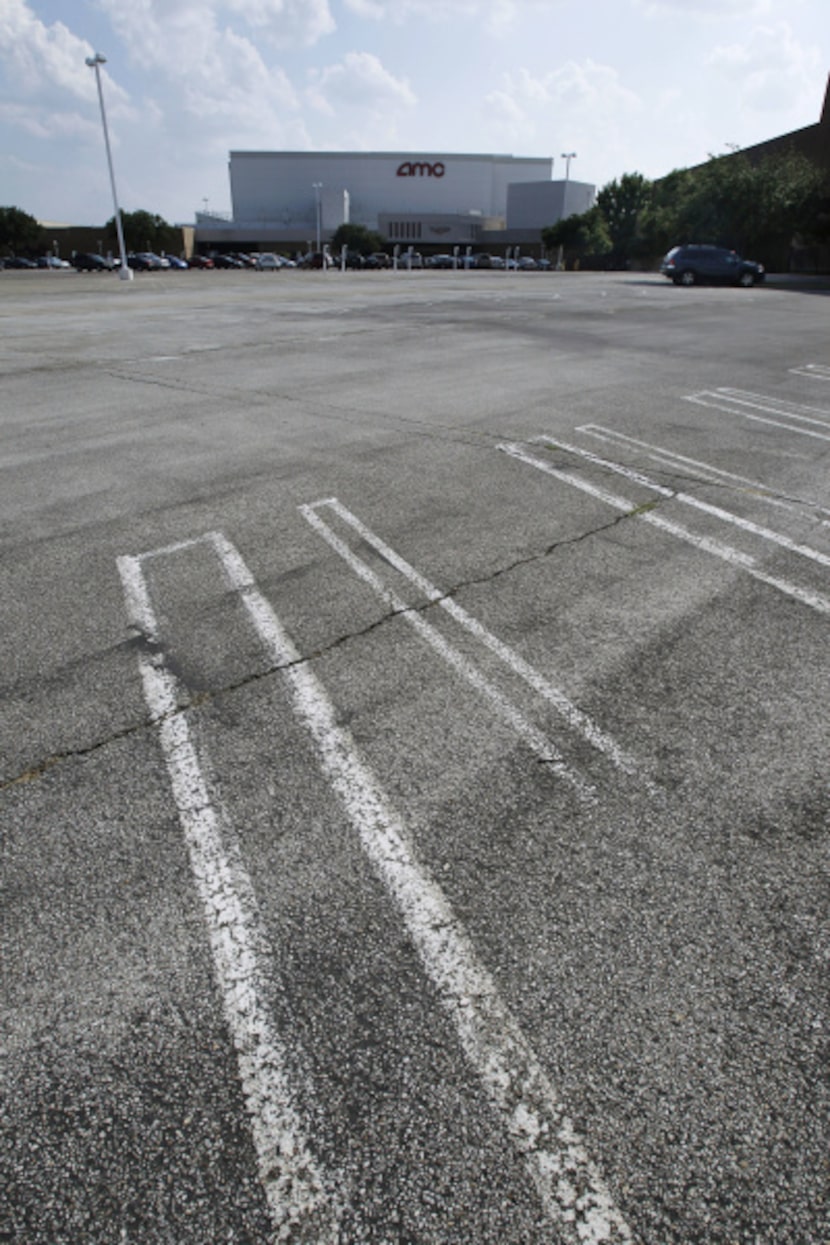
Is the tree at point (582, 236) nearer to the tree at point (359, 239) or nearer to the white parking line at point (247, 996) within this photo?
the tree at point (359, 239)

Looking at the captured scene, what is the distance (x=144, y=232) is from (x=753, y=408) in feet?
356

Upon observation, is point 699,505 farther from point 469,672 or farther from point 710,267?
point 710,267

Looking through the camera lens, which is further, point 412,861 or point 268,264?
point 268,264

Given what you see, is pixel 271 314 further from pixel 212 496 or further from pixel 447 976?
pixel 447 976

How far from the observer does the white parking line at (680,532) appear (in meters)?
4.94

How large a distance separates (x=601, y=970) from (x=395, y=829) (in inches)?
36.3

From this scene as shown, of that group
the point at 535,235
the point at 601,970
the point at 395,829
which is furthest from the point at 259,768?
the point at 535,235

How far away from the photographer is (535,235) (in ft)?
403

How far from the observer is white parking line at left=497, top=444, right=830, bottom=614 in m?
4.94

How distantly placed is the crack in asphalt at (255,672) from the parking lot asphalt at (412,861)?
2 centimetres

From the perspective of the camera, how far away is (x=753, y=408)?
1048 centimetres

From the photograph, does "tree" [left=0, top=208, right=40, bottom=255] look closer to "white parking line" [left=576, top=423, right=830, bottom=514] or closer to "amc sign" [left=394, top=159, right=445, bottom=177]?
"amc sign" [left=394, top=159, right=445, bottom=177]

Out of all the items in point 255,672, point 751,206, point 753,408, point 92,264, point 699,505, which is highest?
point 751,206

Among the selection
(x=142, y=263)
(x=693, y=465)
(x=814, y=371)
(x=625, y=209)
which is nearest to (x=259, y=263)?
(x=142, y=263)
